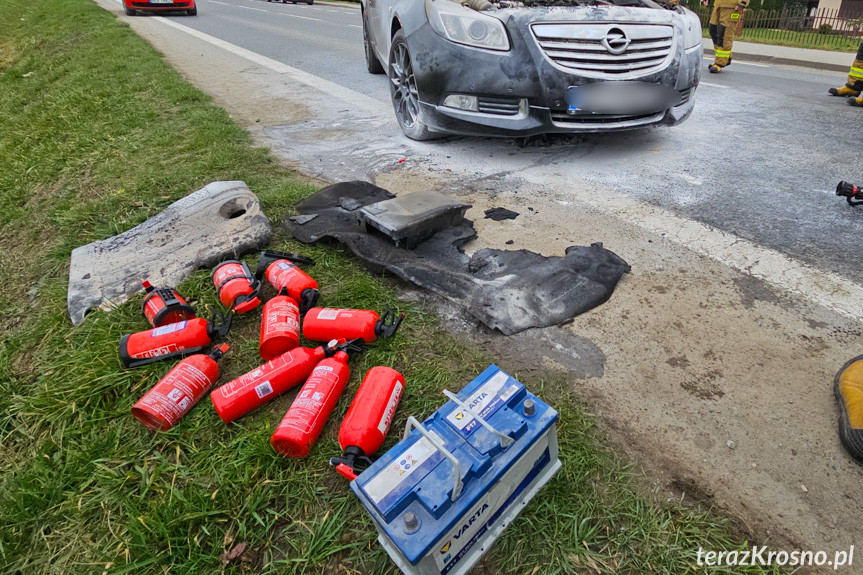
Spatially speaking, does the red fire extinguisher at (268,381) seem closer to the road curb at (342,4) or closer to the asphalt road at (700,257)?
the asphalt road at (700,257)

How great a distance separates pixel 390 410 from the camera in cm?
190

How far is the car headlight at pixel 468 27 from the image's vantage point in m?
3.86

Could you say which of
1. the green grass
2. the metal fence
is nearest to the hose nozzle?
the green grass

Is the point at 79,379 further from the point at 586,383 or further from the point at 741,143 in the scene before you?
the point at 741,143

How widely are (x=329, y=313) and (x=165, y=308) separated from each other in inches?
33.4

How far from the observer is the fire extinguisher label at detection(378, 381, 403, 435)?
72.1 inches

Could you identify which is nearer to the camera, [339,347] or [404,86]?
[339,347]

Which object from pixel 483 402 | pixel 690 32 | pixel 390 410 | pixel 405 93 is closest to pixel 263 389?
pixel 390 410

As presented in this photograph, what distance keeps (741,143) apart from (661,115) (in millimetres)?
998

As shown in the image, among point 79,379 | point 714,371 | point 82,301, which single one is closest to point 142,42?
point 82,301

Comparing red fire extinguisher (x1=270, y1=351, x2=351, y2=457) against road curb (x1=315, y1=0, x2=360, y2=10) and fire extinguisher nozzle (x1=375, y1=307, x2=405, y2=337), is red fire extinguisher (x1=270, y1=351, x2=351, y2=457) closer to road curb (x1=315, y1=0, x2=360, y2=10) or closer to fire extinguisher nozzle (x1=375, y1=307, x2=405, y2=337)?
fire extinguisher nozzle (x1=375, y1=307, x2=405, y2=337)

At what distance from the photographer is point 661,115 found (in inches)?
169

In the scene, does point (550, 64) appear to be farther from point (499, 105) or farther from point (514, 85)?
point (499, 105)

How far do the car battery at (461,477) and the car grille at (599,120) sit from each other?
296cm
